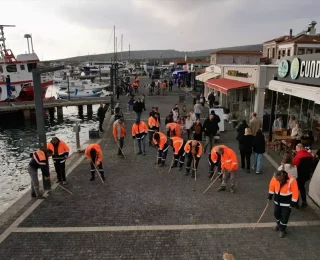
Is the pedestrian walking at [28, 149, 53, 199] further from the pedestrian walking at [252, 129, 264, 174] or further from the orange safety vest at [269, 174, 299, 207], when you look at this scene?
the pedestrian walking at [252, 129, 264, 174]

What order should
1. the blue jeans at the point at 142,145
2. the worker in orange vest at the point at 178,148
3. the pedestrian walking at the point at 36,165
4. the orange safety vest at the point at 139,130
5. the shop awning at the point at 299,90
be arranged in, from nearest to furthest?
1. the pedestrian walking at the point at 36,165
2. the shop awning at the point at 299,90
3. the worker in orange vest at the point at 178,148
4. the orange safety vest at the point at 139,130
5. the blue jeans at the point at 142,145

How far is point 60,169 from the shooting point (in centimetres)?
970

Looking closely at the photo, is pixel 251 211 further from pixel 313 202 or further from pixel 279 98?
pixel 279 98

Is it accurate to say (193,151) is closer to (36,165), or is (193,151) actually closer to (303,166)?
(303,166)

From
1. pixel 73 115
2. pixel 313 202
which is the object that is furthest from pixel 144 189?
pixel 73 115

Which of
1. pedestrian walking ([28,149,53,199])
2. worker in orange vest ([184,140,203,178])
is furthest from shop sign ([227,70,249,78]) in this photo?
pedestrian walking ([28,149,53,199])

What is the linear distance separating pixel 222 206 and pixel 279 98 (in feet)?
31.7

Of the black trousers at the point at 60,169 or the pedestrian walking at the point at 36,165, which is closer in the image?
the pedestrian walking at the point at 36,165

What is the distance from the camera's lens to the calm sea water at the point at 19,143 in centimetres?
1264

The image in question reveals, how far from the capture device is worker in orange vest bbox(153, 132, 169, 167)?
35.7 ft

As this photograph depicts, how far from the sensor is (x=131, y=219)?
7.48 meters

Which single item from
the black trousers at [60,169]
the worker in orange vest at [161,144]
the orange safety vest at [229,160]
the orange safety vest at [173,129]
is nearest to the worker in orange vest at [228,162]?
the orange safety vest at [229,160]

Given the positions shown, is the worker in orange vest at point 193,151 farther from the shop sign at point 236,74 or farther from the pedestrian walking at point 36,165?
the shop sign at point 236,74

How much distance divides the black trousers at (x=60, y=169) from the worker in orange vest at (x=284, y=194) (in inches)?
247
